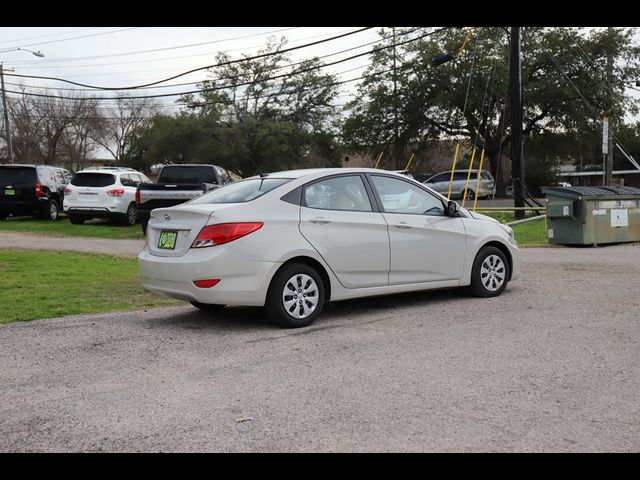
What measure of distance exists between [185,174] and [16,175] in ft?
25.6

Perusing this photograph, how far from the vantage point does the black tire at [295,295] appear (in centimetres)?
665

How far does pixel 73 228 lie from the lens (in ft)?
69.6

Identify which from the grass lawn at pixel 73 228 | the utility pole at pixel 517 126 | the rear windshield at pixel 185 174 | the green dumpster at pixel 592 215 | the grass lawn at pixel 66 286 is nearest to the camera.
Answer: the grass lawn at pixel 66 286

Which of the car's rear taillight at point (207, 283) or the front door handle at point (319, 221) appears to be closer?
the car's rear taillight at point (207, 283)

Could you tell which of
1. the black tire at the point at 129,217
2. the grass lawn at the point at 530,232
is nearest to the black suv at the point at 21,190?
the black tire at the point at 129,217

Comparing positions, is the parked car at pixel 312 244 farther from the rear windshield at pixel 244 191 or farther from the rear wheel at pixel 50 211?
the rear wheel at pixel 50 211

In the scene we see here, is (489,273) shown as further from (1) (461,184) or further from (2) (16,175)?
(1) (461,184)

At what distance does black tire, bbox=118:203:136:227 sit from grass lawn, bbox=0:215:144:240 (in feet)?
0.80

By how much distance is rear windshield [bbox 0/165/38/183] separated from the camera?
75.5 feet

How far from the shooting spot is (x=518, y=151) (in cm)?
2142

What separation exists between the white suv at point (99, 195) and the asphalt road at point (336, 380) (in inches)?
565

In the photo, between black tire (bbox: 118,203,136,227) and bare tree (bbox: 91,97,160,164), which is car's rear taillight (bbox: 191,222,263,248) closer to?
black tire (bbox: 118,203,136,227)
